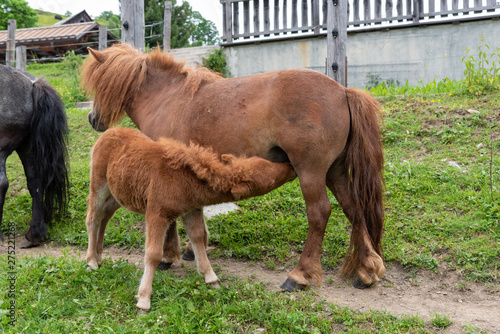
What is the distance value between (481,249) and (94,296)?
4036 mm

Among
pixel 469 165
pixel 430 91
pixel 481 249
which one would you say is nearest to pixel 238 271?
pixel 481 249

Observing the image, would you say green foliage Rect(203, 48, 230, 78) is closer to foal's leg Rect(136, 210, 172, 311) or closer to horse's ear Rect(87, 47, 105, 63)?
horse's ear Rect(87, 47, 105, 63)

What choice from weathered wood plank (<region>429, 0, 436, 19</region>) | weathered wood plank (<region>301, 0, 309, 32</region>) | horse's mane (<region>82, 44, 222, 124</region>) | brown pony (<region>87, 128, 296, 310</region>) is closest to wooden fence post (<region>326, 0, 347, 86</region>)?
horse's mane (<region>82, 44, 222, 124</region>)

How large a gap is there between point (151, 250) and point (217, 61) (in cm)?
933

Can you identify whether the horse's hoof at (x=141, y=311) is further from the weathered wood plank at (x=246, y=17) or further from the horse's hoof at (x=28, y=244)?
the weathered wood plank at (x=246, y=17)

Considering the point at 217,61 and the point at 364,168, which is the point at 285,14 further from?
the point at 364,168

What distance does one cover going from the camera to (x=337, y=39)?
7.42 meters

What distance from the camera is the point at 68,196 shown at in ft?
21.2

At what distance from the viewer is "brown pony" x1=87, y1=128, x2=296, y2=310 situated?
3.76 m

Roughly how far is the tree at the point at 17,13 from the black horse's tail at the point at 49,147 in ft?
109

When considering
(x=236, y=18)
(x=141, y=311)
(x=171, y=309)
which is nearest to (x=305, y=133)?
(x=171, y=309)

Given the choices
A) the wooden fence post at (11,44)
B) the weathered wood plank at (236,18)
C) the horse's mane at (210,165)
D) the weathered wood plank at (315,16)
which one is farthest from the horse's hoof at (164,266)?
the wooden fence post at (11,44)

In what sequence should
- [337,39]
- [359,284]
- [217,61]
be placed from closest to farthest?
[359,284] → [337,39] → [217,61]

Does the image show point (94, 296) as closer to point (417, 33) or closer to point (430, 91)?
point (430, 91)
